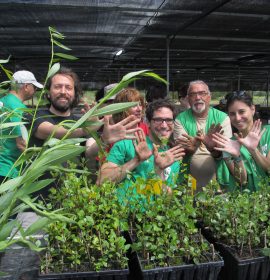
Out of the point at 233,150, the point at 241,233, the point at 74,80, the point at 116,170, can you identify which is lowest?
the point at 241,233

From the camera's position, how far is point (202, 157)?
8.43 feet

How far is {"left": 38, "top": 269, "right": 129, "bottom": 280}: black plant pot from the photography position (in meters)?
1.01

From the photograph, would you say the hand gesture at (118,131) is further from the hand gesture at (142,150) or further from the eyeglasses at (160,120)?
the eyeglasses at (160,120)

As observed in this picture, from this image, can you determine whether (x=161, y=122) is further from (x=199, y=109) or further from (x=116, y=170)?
(x=199, y=109)

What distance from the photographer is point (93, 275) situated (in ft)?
3.35

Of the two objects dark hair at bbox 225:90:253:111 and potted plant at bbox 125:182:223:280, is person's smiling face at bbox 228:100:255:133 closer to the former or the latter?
dark hair at bbox 225:90:253:111

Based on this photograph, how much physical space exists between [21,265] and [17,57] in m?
10.0

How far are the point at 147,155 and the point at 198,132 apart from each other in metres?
0.72

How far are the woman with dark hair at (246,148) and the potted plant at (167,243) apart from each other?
702mm

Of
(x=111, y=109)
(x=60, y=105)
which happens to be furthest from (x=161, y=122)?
(x=111, y=109)

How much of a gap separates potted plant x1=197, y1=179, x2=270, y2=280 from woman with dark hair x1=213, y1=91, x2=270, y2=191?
518 mm

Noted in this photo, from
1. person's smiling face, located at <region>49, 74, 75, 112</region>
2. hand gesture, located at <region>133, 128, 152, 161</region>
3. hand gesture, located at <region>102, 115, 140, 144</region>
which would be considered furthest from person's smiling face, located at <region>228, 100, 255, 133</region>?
person's smiling face, located at <region>49, 74, 75, 112</region>

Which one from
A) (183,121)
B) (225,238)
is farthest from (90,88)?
(225,238)

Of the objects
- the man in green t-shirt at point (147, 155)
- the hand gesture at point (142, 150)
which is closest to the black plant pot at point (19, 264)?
the man in green t-shirt at point (147, 155)
